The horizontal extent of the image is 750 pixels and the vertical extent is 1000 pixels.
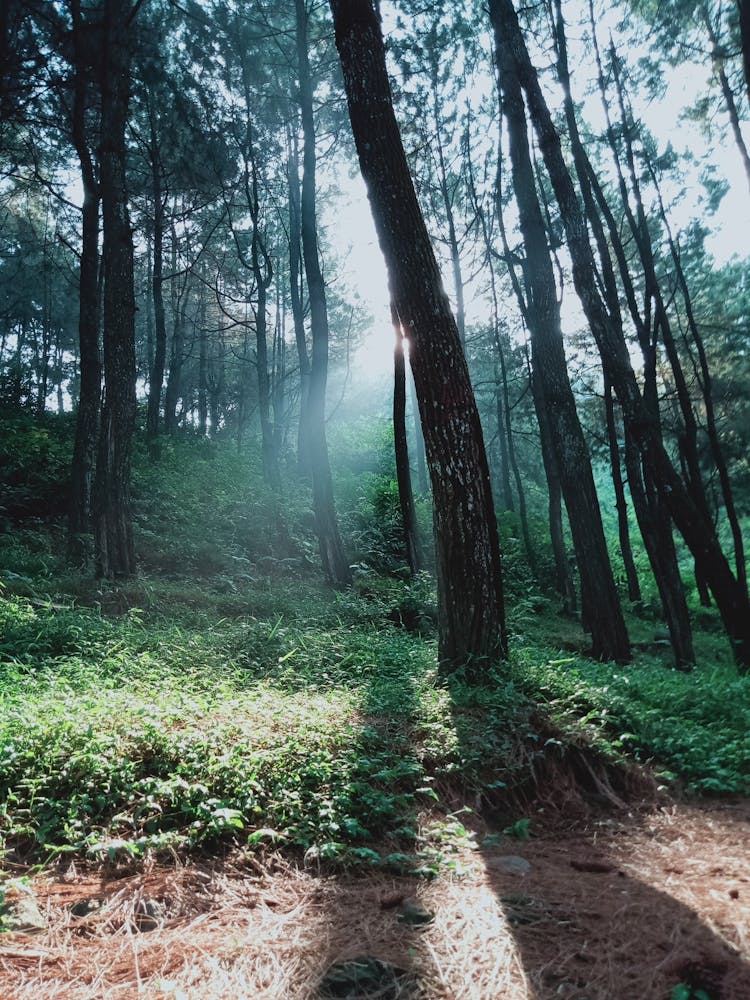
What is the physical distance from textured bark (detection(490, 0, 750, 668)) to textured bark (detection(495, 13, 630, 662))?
1.25ft

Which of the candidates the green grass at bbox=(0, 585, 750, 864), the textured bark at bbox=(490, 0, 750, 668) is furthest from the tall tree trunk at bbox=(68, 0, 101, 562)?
the textured bark at bbox=(490, 0, 750, 668)

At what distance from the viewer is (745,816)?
141 inches

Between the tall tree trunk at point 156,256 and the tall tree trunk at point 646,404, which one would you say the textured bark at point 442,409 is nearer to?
the tall tree trunk at point 646,404

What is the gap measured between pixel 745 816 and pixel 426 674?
2.58m

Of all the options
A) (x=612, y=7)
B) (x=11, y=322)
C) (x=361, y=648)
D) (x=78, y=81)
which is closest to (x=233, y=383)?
(x=11, y=322)

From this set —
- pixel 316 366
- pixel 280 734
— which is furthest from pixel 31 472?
pixel 280 734

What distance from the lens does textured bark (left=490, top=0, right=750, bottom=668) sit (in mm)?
8422

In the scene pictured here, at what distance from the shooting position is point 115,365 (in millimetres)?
9453

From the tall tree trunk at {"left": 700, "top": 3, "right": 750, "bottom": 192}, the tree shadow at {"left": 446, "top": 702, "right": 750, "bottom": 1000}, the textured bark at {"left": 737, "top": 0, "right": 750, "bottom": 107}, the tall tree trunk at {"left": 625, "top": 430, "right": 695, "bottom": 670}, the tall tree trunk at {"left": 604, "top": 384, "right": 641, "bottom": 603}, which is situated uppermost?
the tall tree trunk at {"left": 700, "top": 3, "right": 750, "bottom": 192}

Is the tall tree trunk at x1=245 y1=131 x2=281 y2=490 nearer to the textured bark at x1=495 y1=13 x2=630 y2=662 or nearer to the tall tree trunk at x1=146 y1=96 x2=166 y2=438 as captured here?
the tall tree trunk at x1=146 y1=96 x2=166 y2=438

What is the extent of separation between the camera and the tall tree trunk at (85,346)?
1108cm

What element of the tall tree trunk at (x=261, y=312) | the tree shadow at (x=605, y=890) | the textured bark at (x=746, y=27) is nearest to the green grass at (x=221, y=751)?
the tree shadow at (x=605, y=890)

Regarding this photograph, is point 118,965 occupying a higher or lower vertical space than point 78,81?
lower

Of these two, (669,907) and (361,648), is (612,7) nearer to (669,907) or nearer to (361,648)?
(361,648)
